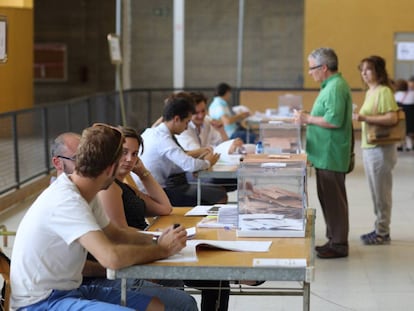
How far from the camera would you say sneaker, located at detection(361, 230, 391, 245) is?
7.02 m

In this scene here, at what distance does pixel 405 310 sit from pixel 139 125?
37.9ft

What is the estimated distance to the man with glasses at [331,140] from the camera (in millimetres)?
6406

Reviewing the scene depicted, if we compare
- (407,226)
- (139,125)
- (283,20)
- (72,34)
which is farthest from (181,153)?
(72,34)

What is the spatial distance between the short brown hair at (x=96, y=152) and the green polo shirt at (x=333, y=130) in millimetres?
3348

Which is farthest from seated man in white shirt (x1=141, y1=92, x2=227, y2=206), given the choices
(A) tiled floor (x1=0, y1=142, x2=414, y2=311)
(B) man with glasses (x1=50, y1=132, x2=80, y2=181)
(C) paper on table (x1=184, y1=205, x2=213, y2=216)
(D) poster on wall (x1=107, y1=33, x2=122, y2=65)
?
(D) poster on wall (x1=107, y1=33, x2=122, y2=65)

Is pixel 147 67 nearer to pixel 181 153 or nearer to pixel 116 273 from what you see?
pixel 181 153

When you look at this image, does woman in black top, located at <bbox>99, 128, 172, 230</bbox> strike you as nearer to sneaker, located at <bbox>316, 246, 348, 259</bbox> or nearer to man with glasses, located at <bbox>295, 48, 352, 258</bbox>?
man with glasses, located at <bbox>295, 48, 352, 258</bbox>

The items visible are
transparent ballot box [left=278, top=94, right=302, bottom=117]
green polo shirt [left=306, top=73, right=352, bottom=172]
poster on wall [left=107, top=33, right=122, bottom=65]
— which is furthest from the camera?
transparent ballot box [left=278, top=94, right=302, bottom=117]

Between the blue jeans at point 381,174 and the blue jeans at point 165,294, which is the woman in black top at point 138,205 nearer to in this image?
the blue jeans at point 165,294

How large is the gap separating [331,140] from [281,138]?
1.31m

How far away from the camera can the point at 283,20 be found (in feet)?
60.7

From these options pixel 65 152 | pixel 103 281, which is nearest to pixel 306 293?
pixel 103 281

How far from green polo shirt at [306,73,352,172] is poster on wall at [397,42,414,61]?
10195mm

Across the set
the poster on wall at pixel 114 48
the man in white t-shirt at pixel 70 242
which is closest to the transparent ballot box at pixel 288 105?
the poster on wall at pixel 114 48
